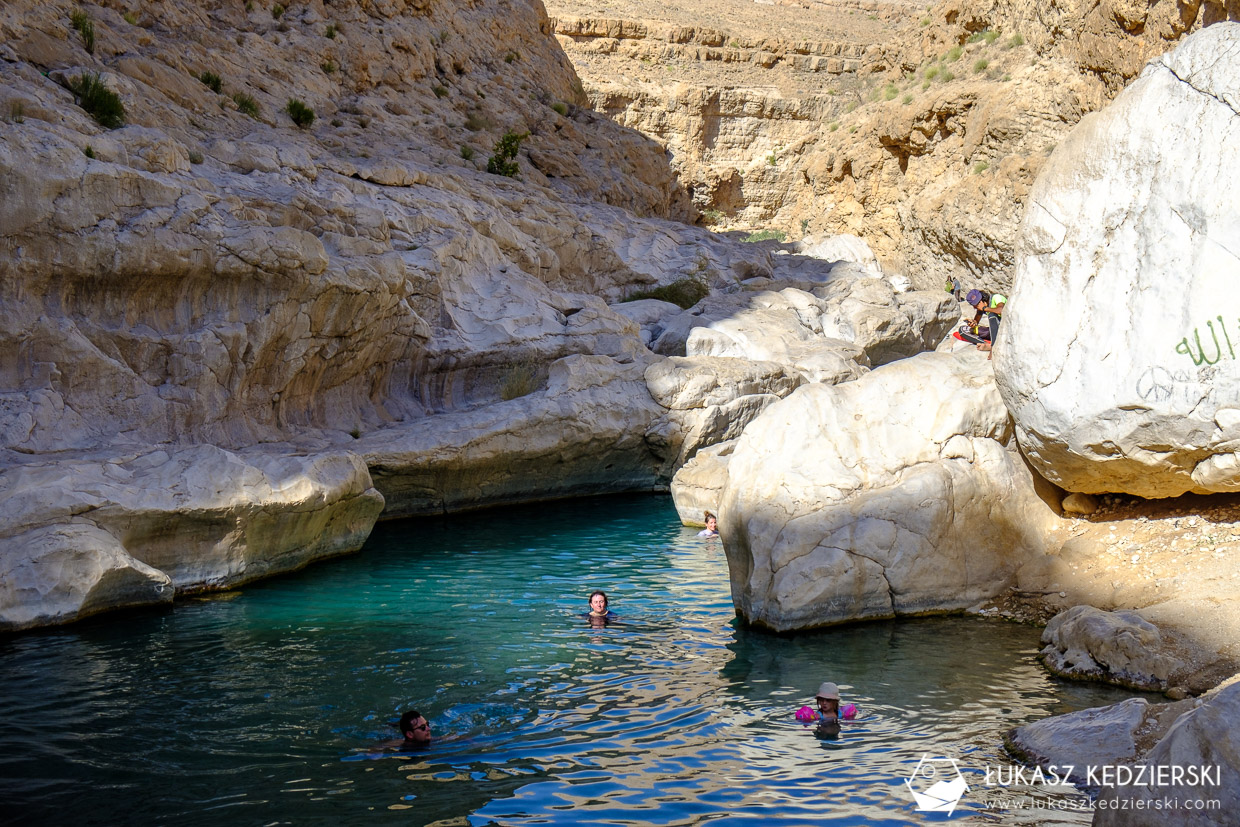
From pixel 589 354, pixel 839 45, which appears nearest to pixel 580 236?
pixel 589 354

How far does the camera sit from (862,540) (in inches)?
434

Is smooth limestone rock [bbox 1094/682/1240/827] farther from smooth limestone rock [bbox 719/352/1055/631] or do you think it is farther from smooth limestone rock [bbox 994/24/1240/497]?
smooth limestone rock [bbox 719/352/1055/631]

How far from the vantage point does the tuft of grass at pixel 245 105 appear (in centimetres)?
2252

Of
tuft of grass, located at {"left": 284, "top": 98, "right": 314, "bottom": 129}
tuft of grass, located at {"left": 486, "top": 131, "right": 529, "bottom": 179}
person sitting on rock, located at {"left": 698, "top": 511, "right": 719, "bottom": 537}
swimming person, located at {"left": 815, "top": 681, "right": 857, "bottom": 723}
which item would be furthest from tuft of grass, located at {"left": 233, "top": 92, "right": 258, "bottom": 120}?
swimming person, located at {"left": 815, "top": 681, "right": 857, "bottom": 723}

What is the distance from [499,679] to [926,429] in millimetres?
5527

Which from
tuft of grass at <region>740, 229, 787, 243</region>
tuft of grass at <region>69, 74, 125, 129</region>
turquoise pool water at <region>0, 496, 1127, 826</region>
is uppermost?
tuft of grass at <region>740, 229, 787, 243</region>

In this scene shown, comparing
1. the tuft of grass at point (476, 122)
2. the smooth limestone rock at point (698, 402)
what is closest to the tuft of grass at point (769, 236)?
the tuft of grass at point (476, 122)

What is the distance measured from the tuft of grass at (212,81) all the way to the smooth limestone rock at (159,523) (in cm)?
1177

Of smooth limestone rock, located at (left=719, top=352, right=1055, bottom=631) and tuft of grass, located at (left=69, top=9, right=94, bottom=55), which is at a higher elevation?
tuft of grass, located at (left=69, top=9, right=94, bottom=55)

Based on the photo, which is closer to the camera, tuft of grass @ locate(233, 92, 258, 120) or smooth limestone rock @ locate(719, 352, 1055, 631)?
smooth limestone rock @ locate(719, 352, 1055, 631)

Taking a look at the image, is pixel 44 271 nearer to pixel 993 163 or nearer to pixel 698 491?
pixel 698 491

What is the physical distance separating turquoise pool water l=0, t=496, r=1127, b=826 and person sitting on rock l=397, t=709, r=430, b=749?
0.09 m

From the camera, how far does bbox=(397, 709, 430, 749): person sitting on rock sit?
7.85 m

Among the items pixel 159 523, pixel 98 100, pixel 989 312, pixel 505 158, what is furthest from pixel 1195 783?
pixel 505 158
